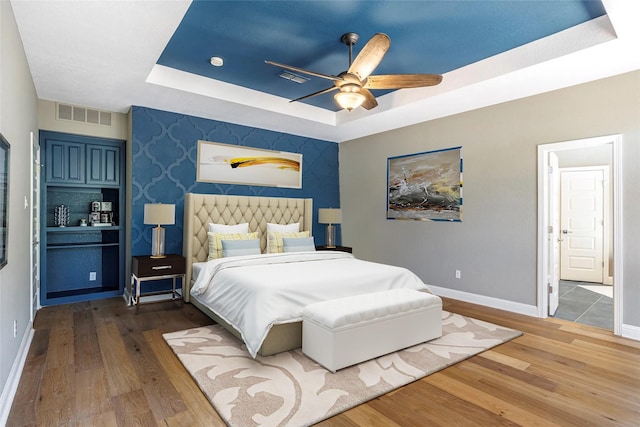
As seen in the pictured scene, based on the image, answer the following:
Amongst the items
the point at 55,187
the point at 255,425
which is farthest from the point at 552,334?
the point at 55,187

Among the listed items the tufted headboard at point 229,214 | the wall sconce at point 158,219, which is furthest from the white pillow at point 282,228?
the wall sconce at point 158,219

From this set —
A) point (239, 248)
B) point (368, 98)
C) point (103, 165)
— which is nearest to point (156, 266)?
point (239, 248)

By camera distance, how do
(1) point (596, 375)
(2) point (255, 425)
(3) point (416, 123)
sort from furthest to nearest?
1. (3) point (416, 123)
2. (1) point (596, 375)
3. (2) point (255, 425)

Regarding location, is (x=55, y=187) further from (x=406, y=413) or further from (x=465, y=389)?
(x=465, y=389)

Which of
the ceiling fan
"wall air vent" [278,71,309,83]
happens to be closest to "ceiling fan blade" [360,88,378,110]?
the ceiling fan

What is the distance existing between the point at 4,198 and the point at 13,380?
1263mm

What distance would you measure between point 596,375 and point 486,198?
94.8 inches

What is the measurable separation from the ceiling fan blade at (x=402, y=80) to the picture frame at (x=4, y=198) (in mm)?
2698

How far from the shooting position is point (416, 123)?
5375mm

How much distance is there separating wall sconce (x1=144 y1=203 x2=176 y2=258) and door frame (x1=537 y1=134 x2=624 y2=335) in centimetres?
449

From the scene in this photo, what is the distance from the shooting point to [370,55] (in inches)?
106

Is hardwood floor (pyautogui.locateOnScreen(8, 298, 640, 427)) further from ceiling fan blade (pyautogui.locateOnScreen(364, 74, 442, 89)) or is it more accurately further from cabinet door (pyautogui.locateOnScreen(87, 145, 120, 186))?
ceiling fan blade (pyautogui.locateOnScreen(364, 74, 442, 89))

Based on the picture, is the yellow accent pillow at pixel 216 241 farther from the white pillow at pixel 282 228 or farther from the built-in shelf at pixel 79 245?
the built-in shelf at pixel 79 245

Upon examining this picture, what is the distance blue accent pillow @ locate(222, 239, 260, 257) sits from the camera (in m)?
4.44
